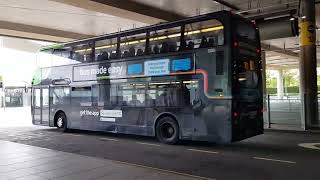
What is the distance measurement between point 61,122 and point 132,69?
541 centimetres

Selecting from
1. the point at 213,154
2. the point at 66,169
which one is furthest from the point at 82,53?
the point at 66,169

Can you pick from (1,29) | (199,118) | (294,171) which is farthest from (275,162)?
(1,29)

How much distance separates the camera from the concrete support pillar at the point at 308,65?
15812 millimetres

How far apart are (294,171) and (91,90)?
915 cm

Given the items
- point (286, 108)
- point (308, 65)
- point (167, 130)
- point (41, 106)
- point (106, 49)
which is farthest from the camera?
point (286, 108)

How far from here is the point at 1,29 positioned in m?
21.6

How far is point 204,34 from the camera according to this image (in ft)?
37.1

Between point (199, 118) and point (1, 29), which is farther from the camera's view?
point (1, 29)

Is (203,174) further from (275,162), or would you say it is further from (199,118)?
(199,118)

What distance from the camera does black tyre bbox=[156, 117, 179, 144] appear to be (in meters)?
12.1

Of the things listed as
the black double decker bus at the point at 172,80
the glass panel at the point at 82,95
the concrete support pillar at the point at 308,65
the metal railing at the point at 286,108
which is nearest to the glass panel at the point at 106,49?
the black double decker bus at the point at 172,80

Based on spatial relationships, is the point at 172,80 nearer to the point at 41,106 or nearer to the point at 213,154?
the point at 213,154

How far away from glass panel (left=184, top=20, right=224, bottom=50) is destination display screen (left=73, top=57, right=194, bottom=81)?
56 cm

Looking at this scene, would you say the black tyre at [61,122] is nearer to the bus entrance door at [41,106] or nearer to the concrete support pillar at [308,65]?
the bus entrance door at [41,106]
